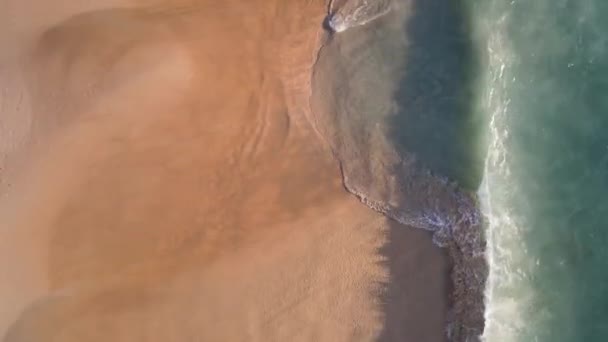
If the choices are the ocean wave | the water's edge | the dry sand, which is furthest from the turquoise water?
the dry sand

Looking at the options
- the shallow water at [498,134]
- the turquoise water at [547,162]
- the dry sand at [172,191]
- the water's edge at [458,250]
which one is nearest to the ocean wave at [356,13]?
the shallow water at [498,134]

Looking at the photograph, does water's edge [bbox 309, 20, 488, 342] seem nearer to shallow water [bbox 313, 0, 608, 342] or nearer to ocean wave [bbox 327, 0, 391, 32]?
shallow water [bbox 313, 0, 608, 342]

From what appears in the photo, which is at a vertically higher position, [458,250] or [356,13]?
[356,13]

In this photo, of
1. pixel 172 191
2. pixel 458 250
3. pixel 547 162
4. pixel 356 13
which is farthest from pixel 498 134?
pixel 172 191

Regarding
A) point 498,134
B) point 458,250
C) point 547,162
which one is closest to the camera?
point 458,250

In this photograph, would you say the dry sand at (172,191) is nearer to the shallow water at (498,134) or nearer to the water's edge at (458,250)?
the water's edge at (458,250)

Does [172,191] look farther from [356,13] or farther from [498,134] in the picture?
[498,134]
